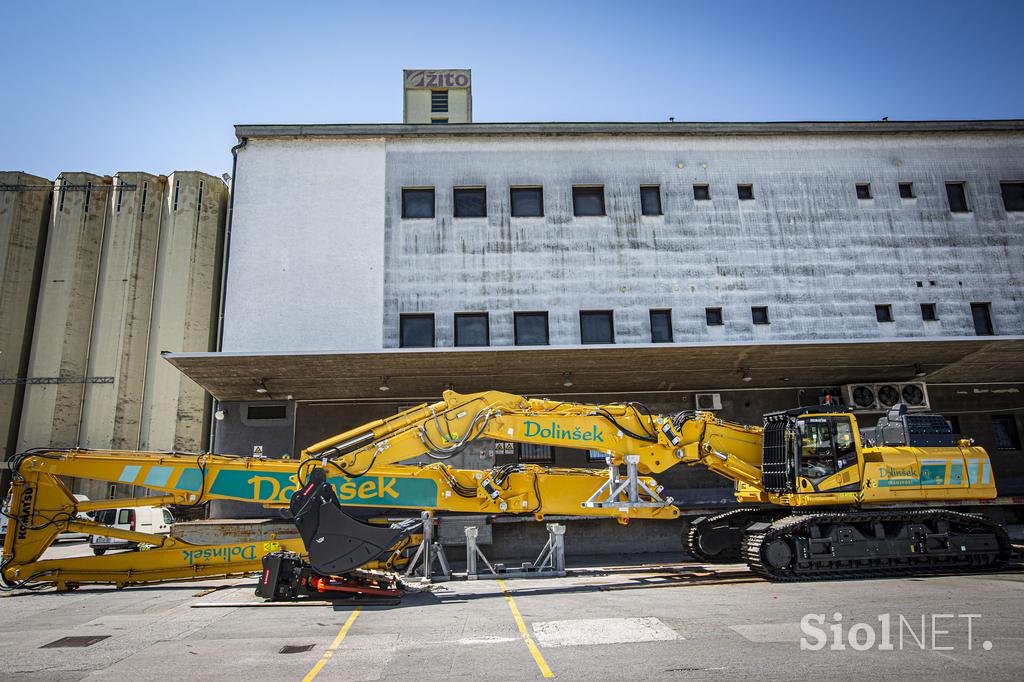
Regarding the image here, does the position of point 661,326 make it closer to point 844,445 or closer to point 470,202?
point 470,202

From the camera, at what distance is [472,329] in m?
→ 17.6

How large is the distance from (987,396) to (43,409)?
3610 cm

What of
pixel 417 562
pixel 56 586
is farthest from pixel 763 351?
pixel 56 586

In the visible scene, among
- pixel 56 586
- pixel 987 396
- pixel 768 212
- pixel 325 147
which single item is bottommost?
pixel 56 586

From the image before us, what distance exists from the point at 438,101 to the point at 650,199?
10792 mm

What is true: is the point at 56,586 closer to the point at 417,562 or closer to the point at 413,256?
the point at 417,562

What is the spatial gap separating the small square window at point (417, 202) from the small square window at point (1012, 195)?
17.6 metres

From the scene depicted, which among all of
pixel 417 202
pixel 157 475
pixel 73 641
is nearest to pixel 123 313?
pixel 417 202

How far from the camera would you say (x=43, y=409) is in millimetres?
27719

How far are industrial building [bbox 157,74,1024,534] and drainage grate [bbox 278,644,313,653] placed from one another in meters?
9.55

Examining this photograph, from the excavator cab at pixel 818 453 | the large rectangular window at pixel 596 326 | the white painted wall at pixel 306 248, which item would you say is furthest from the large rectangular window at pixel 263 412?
the excavator cab at pixel 818 453

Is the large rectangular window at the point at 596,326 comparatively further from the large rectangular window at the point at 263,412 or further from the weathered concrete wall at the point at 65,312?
the weathered concrete wall at the point at 65,312

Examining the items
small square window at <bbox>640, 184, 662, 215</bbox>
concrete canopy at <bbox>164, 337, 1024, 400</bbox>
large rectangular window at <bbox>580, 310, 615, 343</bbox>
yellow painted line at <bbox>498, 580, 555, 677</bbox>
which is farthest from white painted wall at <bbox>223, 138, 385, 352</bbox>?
yellow painted line at <bbox>498, 580, 555, 677</bbox>

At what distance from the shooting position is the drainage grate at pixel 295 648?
6.98 metres
